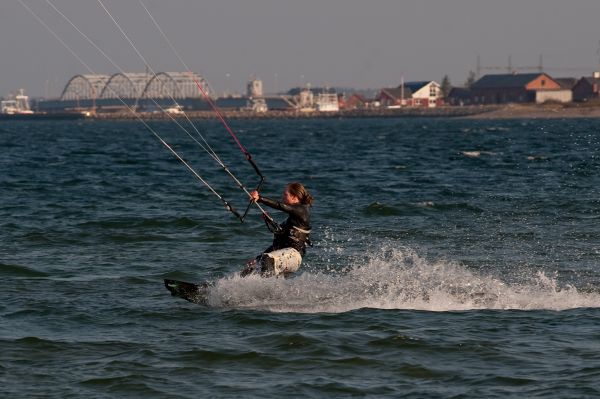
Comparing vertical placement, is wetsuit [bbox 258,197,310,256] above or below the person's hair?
below

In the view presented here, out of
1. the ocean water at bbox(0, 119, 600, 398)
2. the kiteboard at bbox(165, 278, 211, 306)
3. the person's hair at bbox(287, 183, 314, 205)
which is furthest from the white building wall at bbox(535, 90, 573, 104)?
the kiteboard at bbox(165, 278, 211, 306)

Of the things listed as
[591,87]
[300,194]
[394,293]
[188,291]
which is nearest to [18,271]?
[188,291]

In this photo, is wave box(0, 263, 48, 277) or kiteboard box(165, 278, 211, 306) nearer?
kiteboard box(165, 278, 211, 306)

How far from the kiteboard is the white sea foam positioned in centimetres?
12

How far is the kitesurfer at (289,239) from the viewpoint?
43.2ft

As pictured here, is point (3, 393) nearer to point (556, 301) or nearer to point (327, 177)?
point (556, 301)

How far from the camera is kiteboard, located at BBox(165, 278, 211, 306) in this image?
1368cm

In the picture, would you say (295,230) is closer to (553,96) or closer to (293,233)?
(293,233)

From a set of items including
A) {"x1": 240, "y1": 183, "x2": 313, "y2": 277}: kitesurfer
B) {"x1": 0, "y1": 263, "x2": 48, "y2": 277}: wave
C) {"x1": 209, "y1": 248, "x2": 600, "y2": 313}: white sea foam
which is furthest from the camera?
{"x1": 0, "y1": 263, "x2": 48, "y2": 277}: wave

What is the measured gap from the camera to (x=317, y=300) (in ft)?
45.8

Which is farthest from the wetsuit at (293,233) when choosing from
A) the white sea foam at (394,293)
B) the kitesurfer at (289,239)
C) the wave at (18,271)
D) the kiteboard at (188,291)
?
the wave at (18,271)

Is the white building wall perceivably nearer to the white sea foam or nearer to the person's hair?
the white sea foam

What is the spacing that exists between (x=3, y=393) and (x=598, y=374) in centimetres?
560

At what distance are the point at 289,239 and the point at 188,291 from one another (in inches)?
58.5
